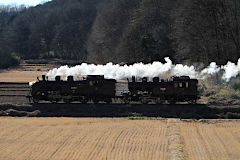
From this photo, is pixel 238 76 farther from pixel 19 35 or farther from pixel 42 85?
pixel 19 35

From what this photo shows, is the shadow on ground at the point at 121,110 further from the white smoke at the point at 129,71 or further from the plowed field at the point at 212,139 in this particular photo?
the white smoke at the point at 129,71

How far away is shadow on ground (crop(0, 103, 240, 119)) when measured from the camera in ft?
104

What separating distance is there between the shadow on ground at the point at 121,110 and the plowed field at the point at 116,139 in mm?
1812

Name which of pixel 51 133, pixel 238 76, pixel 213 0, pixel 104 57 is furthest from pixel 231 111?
pixel 104 57

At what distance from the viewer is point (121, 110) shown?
1331 inches

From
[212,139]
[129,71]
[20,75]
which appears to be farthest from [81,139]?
[20,75]

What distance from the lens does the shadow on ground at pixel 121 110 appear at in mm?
31828

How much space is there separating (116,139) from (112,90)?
470 inches

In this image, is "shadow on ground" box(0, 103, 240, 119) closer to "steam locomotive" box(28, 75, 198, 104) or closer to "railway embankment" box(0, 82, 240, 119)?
"railway embankment" box(0, 82, 240, 119)

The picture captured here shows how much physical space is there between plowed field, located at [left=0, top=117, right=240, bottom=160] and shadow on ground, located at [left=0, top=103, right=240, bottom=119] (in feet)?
5.95

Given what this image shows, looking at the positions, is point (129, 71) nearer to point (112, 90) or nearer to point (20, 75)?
point (112, 90)

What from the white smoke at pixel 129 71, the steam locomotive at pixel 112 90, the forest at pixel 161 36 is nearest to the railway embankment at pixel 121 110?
the steam locomotive at pixel 112 90

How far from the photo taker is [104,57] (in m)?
98.8

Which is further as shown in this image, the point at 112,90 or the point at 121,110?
the point at 112,90
